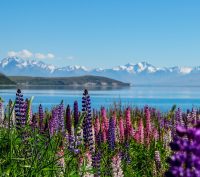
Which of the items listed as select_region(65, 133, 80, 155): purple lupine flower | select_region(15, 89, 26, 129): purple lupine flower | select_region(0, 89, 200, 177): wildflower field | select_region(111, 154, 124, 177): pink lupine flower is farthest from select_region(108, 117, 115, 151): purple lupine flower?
select_region(15, 89, 26, 129): purple lupine flower

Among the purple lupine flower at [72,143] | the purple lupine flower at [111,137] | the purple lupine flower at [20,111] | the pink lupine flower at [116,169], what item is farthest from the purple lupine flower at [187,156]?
the purple lupine flower at [111,137]

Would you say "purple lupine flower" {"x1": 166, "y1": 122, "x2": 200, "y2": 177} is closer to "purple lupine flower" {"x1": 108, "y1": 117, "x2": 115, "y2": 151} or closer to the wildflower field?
the wildflower field

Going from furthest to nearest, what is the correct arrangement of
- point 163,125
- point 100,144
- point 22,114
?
point 163,125, point 100,144, point 22,114

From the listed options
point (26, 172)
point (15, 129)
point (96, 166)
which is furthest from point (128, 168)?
point (26, 172)

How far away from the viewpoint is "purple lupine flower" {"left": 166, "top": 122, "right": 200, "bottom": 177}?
2.00m

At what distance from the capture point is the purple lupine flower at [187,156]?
6.55ft

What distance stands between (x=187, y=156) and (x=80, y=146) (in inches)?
264

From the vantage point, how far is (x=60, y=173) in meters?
6.24

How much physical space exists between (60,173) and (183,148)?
439cm

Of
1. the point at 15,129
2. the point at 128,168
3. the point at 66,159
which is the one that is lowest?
the point at 128,168

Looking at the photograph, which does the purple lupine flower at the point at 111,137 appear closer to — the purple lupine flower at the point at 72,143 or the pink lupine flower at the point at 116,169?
the purple lupine flower at the point at 72,143

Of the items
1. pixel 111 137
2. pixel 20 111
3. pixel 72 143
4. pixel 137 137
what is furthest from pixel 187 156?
pixel 137 137

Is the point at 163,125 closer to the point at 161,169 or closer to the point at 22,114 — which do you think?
the point at 161,169

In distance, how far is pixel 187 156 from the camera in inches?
79.5
